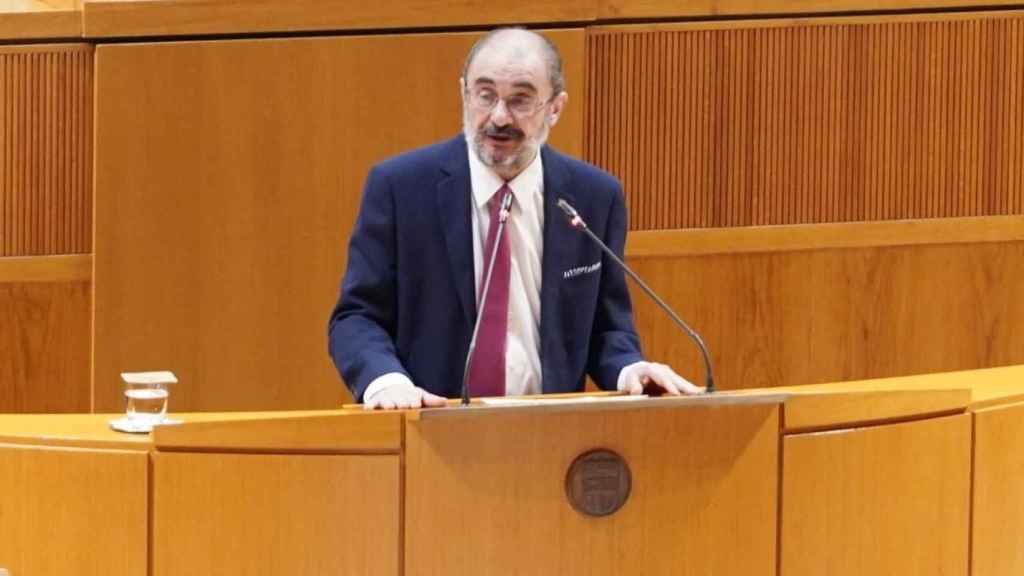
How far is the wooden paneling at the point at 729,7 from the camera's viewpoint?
1824mm

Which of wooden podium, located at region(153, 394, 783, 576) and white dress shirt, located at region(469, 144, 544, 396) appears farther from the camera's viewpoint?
white dress shirt, located at region(469, 144, 544, 396)

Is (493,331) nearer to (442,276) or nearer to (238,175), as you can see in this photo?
(442,276)

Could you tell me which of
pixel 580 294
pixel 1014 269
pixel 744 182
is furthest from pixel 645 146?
pixel 580 294

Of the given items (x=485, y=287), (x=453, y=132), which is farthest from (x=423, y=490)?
(x=453, y=132)

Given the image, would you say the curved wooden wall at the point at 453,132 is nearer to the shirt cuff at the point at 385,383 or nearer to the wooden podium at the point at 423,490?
the shirt cuff at the point at 385,383

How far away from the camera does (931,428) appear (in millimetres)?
1156

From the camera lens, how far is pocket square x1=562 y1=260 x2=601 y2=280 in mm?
1312

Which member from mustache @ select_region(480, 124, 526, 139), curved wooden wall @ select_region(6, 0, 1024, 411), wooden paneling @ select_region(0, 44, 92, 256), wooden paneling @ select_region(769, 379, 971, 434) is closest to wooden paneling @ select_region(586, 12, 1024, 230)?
curved wooden wall @ select_region(6, 0, 1024, 411)

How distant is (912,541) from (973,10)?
33.6 inches

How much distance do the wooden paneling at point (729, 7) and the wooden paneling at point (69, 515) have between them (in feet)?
2.88

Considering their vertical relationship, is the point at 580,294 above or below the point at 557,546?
above

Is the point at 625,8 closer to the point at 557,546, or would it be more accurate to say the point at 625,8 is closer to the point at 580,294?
the point at 580,294

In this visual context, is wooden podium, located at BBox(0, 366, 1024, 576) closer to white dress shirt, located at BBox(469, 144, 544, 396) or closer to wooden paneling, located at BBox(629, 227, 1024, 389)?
white dress shirt, located at BBox(469, 144, 544, 396)

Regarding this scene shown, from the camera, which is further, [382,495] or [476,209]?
[476,209]
